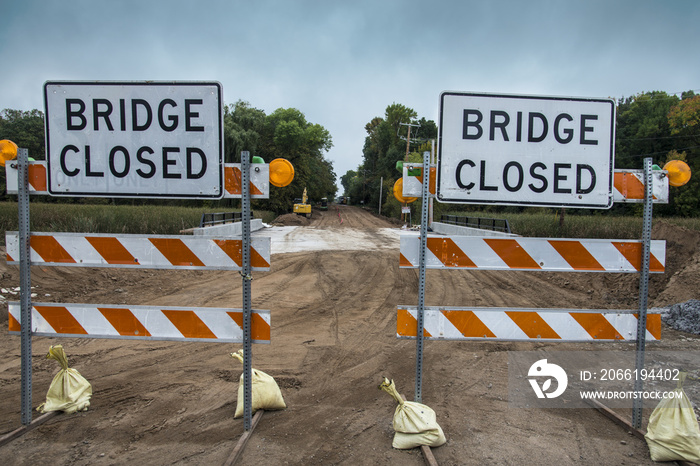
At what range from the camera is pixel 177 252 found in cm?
336

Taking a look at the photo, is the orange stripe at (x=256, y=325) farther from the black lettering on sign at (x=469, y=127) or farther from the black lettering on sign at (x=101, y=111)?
the black lettering on sign at (x=469, y=127)

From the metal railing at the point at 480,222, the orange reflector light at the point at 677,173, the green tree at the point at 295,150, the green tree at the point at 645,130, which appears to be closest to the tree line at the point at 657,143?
the green tree at the point at 645,130

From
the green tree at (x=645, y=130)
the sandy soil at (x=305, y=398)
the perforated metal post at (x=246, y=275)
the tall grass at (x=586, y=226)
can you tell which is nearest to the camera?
the sandy soil at (x=305, y=398)

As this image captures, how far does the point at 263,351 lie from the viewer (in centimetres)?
532

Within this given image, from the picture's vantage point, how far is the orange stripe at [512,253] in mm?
3402

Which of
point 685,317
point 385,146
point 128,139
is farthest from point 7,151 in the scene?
point 385,146

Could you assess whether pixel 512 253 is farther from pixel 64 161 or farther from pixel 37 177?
pixel 37 177

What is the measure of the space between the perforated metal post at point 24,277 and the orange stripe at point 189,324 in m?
1.21

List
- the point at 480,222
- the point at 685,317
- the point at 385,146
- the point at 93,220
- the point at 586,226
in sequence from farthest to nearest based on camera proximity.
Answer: the point at 385,146
the point at 480,222
the point at 586,226
the point at 93,220
the point at 685,317

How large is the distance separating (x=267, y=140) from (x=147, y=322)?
194ft

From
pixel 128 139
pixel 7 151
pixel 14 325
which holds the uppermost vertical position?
pixel 128 139

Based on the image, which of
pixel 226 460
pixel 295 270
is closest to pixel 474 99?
pixel 226 460

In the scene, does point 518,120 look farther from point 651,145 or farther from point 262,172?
point 651,145

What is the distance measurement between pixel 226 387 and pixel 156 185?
221 centimetres
